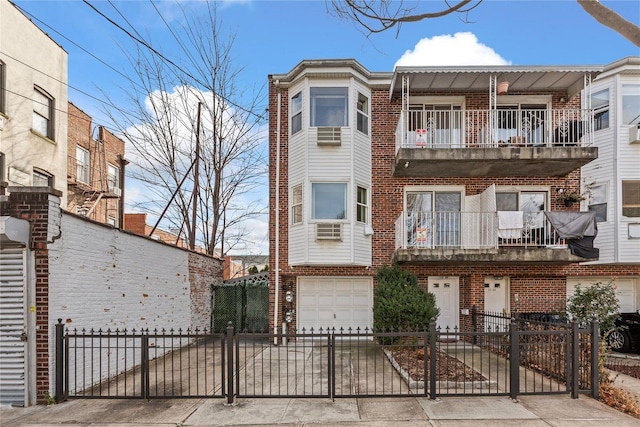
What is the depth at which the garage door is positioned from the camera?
1168cm

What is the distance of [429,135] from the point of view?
11.7 metres

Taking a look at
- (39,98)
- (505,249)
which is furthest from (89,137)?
(505,249)

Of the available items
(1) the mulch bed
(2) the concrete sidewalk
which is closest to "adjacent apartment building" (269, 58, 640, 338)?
(1) the mulch bed

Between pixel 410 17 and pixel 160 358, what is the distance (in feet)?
30.7

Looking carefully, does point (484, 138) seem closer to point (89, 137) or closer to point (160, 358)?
point (160, 358)

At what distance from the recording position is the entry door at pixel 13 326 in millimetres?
5703

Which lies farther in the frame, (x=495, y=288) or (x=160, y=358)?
(x=495, y=288)

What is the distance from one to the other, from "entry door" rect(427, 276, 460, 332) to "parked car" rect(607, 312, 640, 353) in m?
4.05

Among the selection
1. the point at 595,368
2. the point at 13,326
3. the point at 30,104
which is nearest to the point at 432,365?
the point at 595,368

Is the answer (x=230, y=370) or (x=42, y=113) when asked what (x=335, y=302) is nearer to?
(x=230, y=370)

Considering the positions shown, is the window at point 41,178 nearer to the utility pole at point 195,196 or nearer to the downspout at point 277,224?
the utility pole at point 195,196

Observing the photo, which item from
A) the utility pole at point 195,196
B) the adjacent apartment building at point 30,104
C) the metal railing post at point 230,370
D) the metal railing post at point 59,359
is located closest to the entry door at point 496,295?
the metal railing post at point 230,370

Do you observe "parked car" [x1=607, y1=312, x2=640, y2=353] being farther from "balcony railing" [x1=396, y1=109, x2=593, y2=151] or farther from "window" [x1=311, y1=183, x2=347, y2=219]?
"window" [x1=311, y1=183, x2=347, y2=219]

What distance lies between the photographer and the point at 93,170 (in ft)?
55.4
